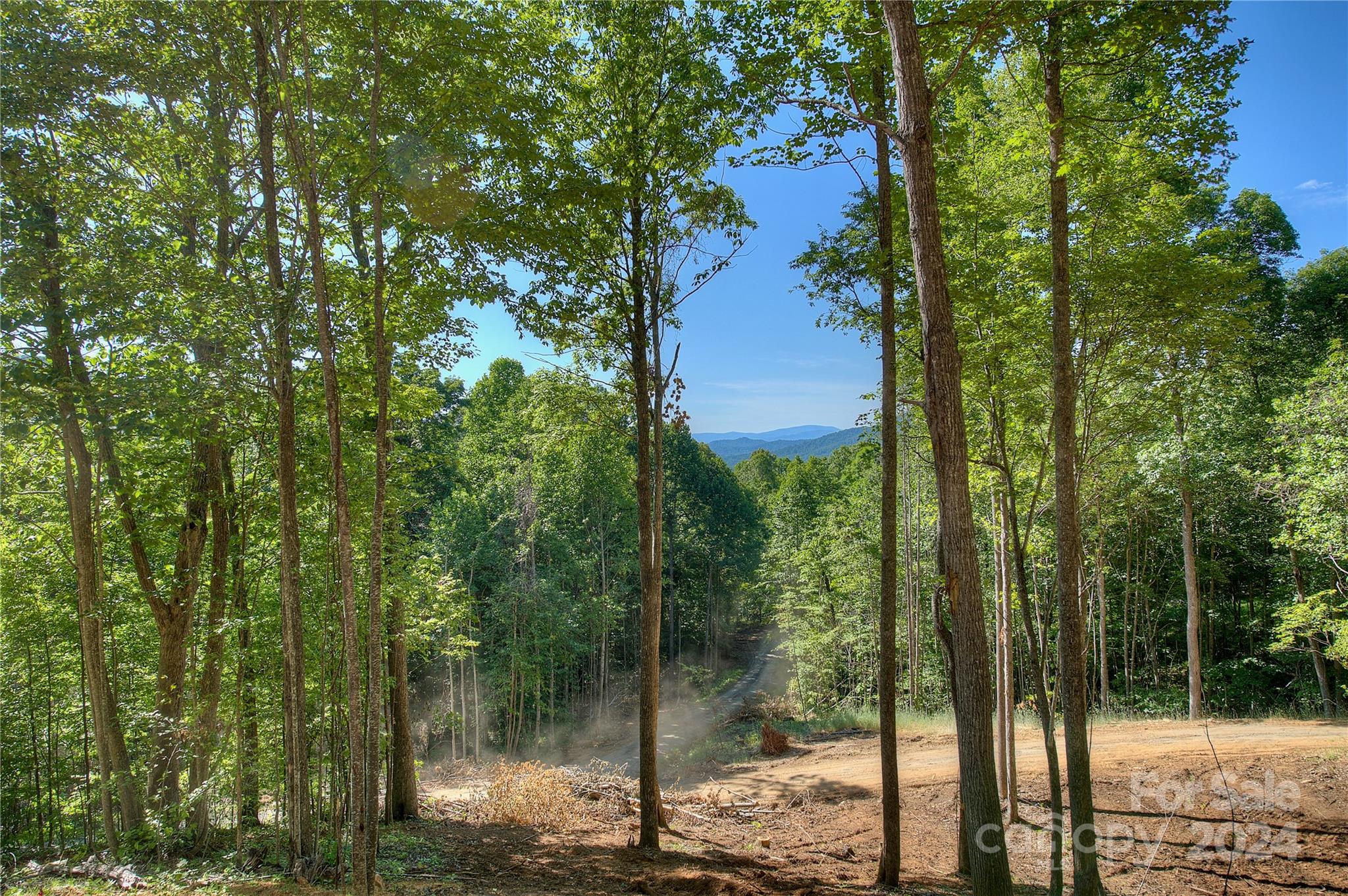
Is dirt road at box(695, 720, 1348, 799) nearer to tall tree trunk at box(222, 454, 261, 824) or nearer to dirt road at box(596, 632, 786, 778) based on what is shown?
dirt road at box(596, 632, 786, 778)

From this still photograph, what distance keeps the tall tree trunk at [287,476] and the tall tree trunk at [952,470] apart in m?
5.60

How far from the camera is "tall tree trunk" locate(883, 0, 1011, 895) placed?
4.34 metres

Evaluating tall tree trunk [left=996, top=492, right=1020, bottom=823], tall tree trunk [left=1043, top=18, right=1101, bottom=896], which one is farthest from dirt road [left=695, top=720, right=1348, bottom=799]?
tall tree trunk [left=1043, top=18, right=1101, bottom=896]

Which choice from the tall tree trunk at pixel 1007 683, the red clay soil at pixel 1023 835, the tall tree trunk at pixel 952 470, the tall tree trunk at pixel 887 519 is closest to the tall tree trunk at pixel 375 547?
the red clay soil at pixel 1023 835

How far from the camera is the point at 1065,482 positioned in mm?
6434

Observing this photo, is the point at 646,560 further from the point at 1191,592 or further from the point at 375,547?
the point at 1191,592

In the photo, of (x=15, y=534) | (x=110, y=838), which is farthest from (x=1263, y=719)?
(x=15, y=534)

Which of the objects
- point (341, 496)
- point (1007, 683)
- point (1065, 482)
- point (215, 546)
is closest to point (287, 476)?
point (341, 496)

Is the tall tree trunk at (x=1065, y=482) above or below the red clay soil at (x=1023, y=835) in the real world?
above

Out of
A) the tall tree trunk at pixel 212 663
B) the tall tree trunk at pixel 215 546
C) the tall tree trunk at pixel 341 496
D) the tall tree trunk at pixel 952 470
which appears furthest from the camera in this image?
the tall tree trunk at pixel 212 663

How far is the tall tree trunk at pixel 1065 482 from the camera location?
6129 millimetres

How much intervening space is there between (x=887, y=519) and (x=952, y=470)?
2584 millimetres

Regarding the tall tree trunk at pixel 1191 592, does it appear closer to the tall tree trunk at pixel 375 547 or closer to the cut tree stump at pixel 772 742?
the cut tree stump at pixel 772 742

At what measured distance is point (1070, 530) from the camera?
642 cm
